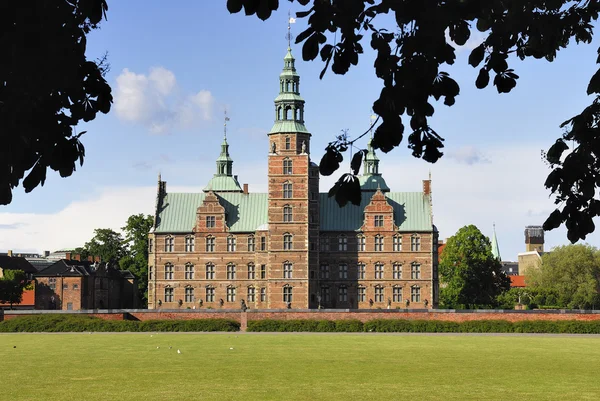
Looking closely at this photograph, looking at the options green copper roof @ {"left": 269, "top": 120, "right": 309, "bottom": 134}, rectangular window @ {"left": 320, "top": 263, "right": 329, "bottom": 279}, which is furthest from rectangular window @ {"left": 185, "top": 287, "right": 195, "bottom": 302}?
green copper roof @ {"left": 269, "top": 120, "right": 309, "bottom": 134}

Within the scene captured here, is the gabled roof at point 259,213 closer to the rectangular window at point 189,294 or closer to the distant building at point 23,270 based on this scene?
the rectangular window at point 189,294

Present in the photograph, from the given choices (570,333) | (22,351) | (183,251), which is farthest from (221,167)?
(22,351)

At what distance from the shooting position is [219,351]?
37781 mm

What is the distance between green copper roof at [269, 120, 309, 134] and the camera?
76.2m

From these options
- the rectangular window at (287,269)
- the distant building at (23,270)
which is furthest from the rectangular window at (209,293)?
the distant building at (23,270)

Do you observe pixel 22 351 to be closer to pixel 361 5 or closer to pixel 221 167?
pixel 361 5

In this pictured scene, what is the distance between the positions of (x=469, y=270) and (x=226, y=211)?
2047 cm

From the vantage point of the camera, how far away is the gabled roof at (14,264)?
96.7 metres

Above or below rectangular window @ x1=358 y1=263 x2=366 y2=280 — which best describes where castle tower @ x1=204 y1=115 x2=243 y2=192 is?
Answer: above

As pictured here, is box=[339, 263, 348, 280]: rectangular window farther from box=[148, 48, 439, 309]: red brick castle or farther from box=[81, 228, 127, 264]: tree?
box=[81, 228, 127, 264]: tree

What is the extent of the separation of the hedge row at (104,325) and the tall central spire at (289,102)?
21.7 m

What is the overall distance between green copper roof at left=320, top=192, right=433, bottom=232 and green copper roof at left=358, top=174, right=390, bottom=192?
2068 mm

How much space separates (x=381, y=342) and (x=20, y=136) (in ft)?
127

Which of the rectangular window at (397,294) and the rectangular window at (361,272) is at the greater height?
the rectangular window at (361,272)
